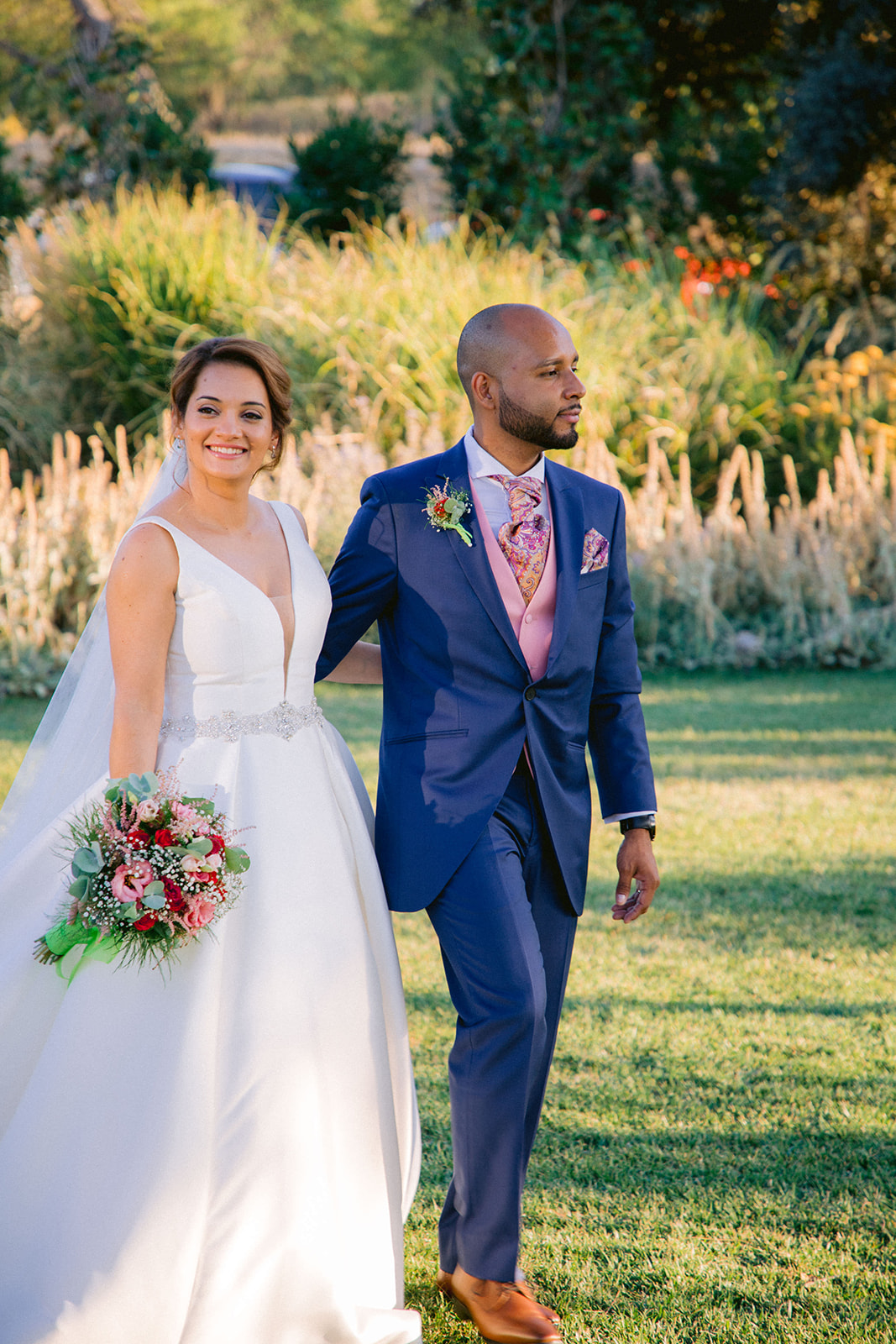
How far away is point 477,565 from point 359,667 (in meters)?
0.57

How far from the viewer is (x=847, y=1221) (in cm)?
325

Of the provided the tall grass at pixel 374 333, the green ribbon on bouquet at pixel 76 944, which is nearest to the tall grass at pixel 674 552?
the tall grass at pixel 374 333

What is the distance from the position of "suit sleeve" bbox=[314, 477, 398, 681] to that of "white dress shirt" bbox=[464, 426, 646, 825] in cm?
22

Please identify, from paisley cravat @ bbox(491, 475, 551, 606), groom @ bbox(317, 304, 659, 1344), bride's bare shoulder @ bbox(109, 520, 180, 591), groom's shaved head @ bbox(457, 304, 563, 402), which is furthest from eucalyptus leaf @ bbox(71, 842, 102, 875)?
groom's shaved head @ bbox(457, 304, 563, 402)

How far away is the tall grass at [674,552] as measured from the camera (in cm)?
918

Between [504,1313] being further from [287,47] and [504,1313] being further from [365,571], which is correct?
[287,47]

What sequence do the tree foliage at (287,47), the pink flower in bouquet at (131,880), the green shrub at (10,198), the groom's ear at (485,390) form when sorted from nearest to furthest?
the pink flower in bouquet at (131,880) < the groom's ear at (485,390) < the green shrub at (10,198) < the tree foliage at (287,47)

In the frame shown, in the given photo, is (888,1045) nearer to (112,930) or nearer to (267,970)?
(267,970)

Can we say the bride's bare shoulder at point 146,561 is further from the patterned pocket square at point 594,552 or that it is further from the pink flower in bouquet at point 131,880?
the patterned pocket square at point 594,552

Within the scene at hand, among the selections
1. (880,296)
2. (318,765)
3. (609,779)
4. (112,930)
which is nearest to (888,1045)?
(609,779)

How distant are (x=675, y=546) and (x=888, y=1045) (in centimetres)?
602

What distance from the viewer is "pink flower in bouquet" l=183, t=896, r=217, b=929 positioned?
2.57m

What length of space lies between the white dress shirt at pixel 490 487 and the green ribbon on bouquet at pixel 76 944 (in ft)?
3.87

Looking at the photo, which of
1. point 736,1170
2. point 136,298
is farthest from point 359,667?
point 136,298
